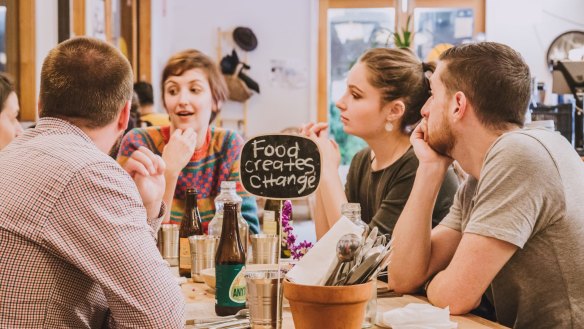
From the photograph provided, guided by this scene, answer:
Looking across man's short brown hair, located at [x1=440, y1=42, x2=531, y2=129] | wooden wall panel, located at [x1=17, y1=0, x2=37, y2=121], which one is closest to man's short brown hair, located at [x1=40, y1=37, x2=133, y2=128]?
man's short brown hair, located at [x1=440, y1=42, x2=531, y2=129]

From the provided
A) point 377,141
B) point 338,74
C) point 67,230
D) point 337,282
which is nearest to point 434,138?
point 377,141

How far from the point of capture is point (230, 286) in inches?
60.7

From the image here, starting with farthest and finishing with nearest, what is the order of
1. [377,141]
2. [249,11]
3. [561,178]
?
1. [249,11]
2. [377,141]
3. [561,178]

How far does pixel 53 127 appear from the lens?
4.77ft

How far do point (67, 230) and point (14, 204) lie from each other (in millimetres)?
115

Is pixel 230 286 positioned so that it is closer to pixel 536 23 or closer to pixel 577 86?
pixel 577 86

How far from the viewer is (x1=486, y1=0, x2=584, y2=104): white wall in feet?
28.3

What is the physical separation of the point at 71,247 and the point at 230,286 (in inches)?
16.4

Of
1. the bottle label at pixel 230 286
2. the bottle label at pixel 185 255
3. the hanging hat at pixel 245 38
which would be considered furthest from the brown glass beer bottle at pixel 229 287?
the hanging hat at pixel 245 38

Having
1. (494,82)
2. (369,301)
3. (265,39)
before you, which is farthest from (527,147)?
(265,39)

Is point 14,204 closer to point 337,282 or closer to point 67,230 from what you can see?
point 67,230

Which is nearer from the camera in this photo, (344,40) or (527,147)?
(527,147)

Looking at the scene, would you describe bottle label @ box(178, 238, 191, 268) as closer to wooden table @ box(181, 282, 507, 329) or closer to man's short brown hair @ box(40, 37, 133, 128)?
wooden table @ box(181, 282, 507, 329)

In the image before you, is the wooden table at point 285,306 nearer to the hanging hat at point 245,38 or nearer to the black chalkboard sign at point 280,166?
the black chalkboard sign at point 280,166
